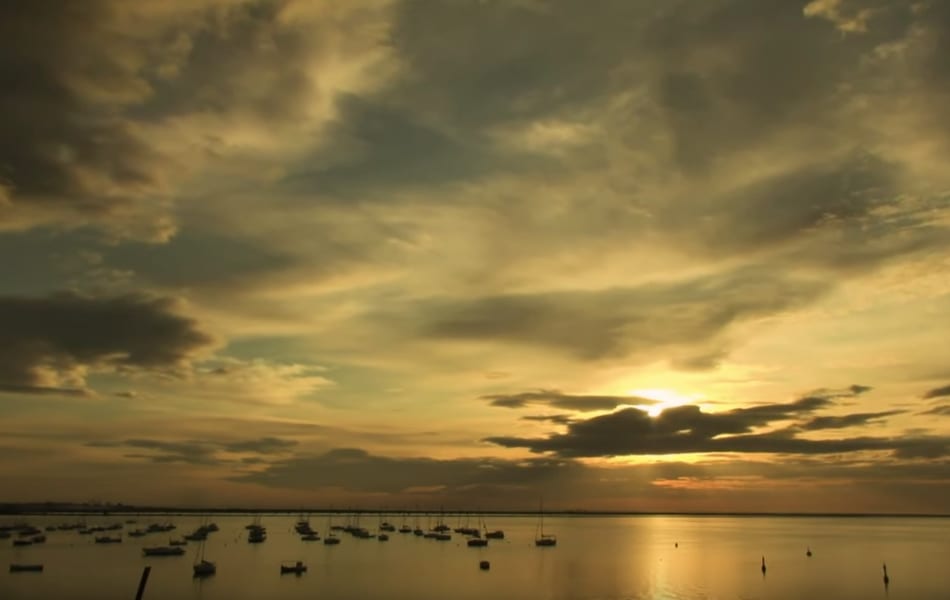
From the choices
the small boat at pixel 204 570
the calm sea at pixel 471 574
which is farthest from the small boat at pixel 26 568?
the small boat at pixel 204 570

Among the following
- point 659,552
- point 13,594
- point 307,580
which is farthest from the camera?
point 659,552

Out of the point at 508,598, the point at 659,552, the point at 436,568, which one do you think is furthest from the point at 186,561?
the point at 659,552

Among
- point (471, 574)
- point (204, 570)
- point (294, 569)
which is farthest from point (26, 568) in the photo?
point (471, 574)

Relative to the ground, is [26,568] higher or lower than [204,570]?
lower

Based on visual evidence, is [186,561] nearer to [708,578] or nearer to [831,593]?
[708,578]

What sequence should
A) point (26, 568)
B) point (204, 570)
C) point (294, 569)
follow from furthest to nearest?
1. point (294, 569)
2. point (26, 568)
3. point (204, 570)

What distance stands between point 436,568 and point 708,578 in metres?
47.8

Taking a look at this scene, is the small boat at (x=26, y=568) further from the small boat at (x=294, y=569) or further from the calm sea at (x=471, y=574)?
the small boat at (x=294, y=569)

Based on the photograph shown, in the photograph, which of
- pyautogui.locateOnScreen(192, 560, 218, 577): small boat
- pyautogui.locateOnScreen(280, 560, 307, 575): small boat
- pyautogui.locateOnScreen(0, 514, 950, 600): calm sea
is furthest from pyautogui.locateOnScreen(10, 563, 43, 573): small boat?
pyautogui.locateOnScreen(280, 560, 307, 575): small boat

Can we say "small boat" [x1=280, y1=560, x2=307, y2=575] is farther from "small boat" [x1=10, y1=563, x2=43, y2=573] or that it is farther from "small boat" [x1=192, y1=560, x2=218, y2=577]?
"small boat" [x1=10, y1=563, x2=43, y2=573]

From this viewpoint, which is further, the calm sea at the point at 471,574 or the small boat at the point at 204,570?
the small boat at the point at 204,570

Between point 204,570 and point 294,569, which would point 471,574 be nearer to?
point 294,569

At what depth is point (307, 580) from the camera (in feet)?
367

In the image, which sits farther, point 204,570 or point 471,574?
point 471,574
